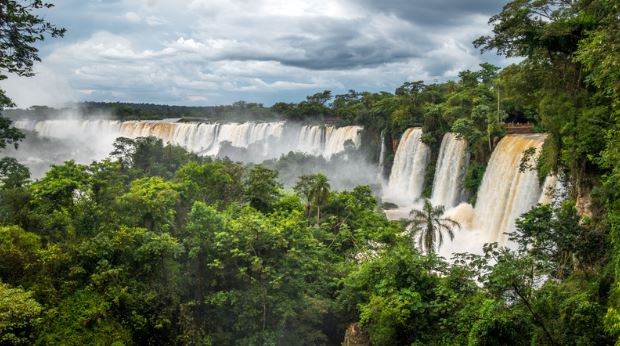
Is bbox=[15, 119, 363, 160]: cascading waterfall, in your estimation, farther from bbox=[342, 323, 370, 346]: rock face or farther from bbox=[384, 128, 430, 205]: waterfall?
bbox=[342, 323, 370, 346]: rock face

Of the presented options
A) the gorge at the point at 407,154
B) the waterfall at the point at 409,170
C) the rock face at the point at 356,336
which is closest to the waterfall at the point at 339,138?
the gorge at the point at 407,154

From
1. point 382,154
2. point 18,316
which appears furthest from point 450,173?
point 18,316

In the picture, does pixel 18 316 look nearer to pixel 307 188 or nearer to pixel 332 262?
pixel 332 262

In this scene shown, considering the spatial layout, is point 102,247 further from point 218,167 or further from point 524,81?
point 524,81

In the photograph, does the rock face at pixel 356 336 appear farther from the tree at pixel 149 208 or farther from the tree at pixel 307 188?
the tree at pixel 307 188

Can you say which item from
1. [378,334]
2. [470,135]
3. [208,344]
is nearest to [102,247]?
[208,344]

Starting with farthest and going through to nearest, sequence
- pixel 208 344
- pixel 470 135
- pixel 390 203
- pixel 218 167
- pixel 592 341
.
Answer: pixel 390 203, pixel 470 135, pixel 218 167, pixel 208 344, pixel 592 341
